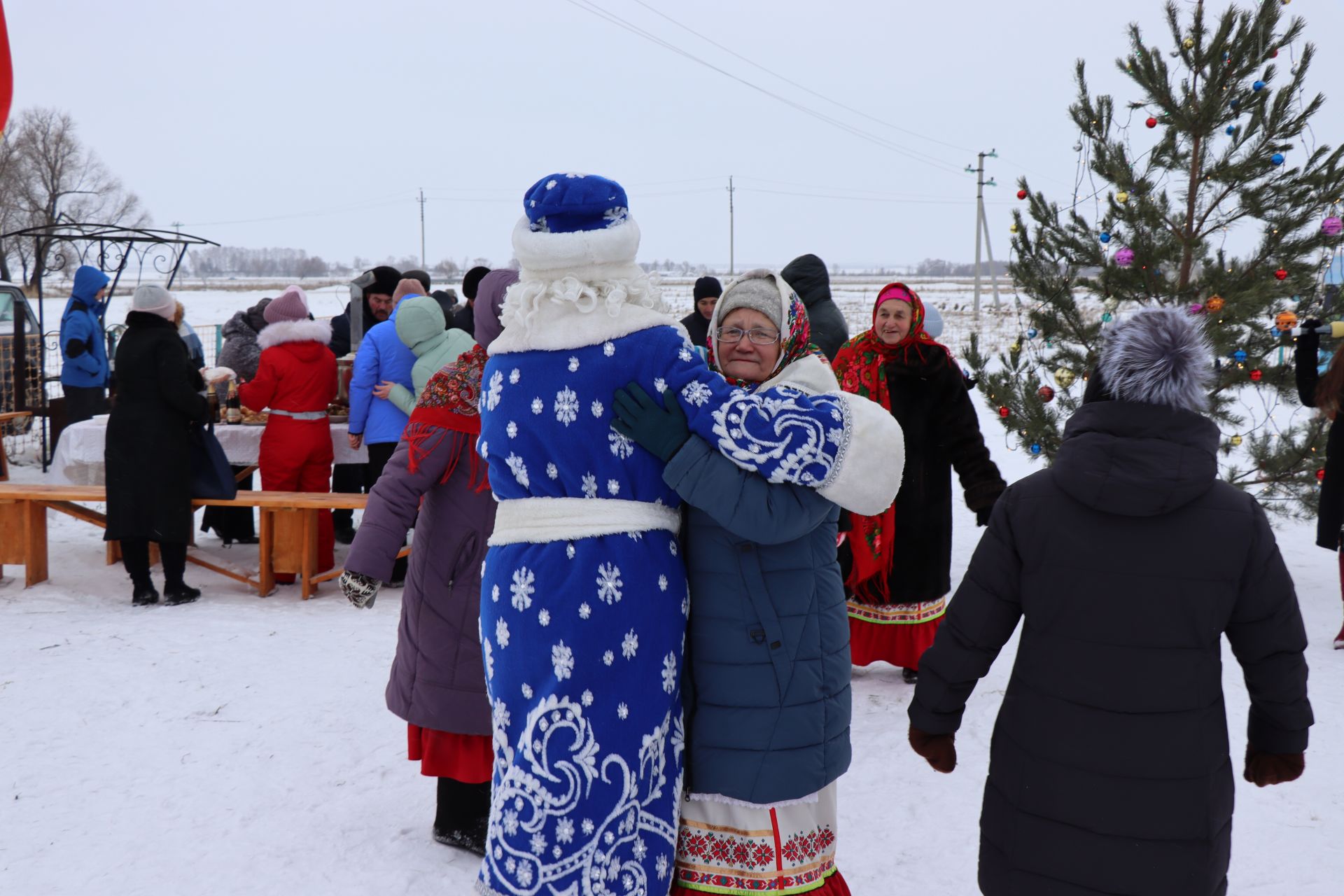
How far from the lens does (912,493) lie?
4832mm

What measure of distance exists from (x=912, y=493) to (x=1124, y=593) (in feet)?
9.18

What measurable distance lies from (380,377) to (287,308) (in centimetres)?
78

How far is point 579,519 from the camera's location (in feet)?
6.97

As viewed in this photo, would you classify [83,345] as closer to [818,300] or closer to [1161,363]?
[818,300]

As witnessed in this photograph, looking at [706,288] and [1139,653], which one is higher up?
[706,288]

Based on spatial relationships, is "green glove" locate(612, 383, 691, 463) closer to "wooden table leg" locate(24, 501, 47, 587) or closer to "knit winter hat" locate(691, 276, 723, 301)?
"knit winter hat" locate(691, 276, 723, 301)

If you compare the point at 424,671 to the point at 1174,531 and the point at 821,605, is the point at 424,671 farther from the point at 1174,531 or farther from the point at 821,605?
the point at 1174,531

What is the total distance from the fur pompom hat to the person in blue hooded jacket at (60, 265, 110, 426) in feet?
32.2

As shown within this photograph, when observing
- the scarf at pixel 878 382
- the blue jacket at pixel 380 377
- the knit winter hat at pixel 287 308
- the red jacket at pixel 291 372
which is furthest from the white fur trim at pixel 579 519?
the knit winter hat at pixel 287 308

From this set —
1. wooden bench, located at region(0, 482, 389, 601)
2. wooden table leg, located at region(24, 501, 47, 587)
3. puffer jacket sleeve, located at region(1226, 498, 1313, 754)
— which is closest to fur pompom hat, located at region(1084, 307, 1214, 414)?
puffer jacket sleeve, located at region(1226, 498, 1313, 754)

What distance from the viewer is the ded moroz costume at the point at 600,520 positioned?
2.10 m

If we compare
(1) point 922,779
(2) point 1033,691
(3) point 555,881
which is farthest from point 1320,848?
(3) point 555,881

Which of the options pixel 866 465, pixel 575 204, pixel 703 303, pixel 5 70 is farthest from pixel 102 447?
pixel 866 465

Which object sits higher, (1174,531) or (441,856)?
(1174,531)
